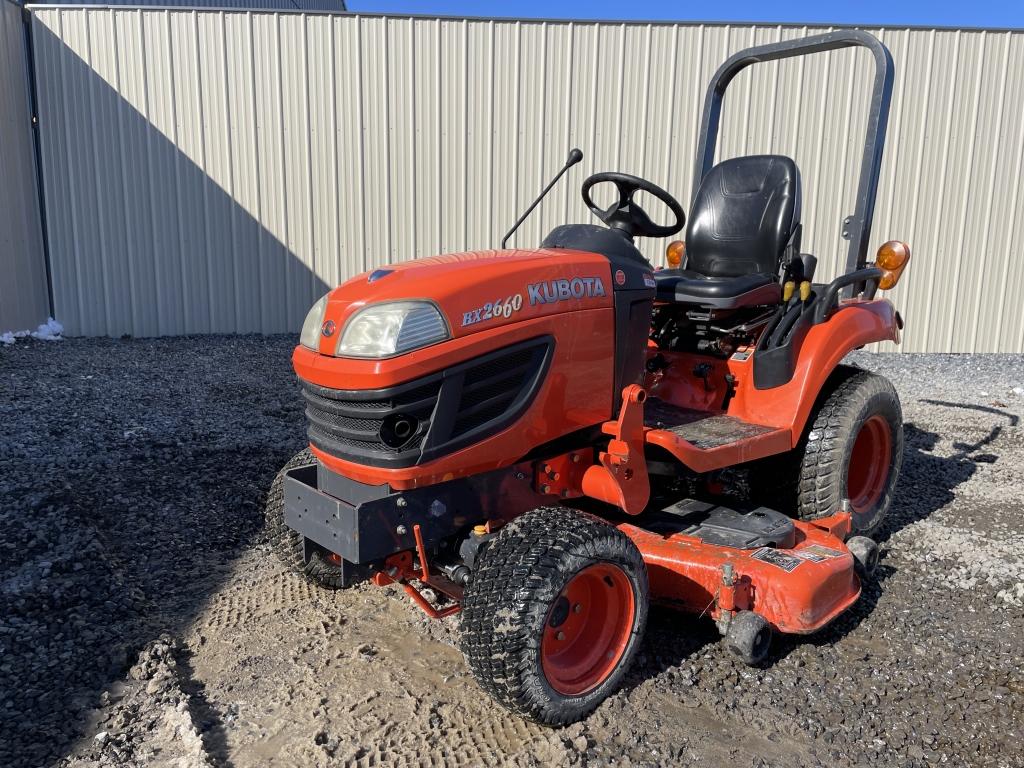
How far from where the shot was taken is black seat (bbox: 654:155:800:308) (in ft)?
11.6

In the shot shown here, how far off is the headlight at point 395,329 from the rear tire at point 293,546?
0.78 meters

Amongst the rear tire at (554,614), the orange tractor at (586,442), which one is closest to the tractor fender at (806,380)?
the orange tractor at (586,442)

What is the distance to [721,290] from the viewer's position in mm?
3389

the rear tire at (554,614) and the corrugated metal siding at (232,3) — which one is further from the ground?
the corrugated metal siding at (232,3)

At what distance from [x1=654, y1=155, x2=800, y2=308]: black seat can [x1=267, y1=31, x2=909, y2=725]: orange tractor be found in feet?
0.06

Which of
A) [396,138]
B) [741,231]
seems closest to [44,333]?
[396,138]

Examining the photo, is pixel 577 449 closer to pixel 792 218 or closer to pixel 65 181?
pixel 792 218

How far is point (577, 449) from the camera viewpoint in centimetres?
289

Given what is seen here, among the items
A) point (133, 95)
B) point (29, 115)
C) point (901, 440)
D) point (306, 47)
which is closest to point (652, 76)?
point (306, 47)

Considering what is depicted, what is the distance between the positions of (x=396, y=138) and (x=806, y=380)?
20.8 feet

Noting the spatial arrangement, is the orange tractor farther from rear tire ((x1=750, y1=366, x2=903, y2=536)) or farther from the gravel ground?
the gravel ground

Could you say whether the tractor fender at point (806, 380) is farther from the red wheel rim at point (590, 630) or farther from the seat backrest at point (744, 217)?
the red wheel rim at point (590, 630)

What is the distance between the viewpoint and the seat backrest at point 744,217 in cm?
376

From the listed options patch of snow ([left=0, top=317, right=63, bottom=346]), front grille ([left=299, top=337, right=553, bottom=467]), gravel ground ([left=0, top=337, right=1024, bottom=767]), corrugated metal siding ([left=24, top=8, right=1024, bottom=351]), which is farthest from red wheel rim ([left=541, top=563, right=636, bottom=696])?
patch of snow ([left=0, top=317, right=63, bottom=346])
